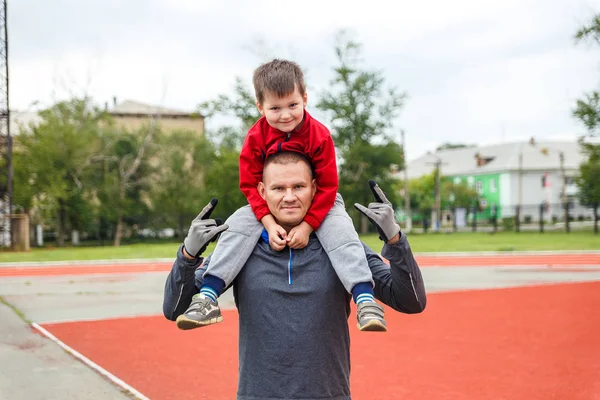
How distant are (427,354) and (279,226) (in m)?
5.45

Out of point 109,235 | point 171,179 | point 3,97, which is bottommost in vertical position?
point 109,235

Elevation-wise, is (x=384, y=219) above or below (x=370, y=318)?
above

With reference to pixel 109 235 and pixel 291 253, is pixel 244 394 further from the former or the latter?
pixel 109 235

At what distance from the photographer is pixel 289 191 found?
2396mm

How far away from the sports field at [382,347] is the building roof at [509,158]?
61817 millimetres

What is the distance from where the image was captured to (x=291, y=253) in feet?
7.73

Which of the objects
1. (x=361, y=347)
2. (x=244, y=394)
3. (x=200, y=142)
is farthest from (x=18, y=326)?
(x=200, y=142)

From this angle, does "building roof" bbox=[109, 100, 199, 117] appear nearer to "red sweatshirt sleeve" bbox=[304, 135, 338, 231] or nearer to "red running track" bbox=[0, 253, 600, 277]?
"red running track" bbox=[0, 253, 600, 277]

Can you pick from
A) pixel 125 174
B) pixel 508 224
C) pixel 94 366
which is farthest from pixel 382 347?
pixel 508 224

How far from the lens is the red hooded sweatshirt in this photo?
2.46 metres

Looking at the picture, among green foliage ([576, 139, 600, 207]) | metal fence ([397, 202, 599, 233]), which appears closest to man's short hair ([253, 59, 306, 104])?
metal fence ([397, 202, 599, 233])

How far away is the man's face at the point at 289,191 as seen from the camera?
2396 millimetres

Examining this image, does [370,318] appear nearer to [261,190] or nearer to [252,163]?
[261,190]

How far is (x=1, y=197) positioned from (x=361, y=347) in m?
27.5
